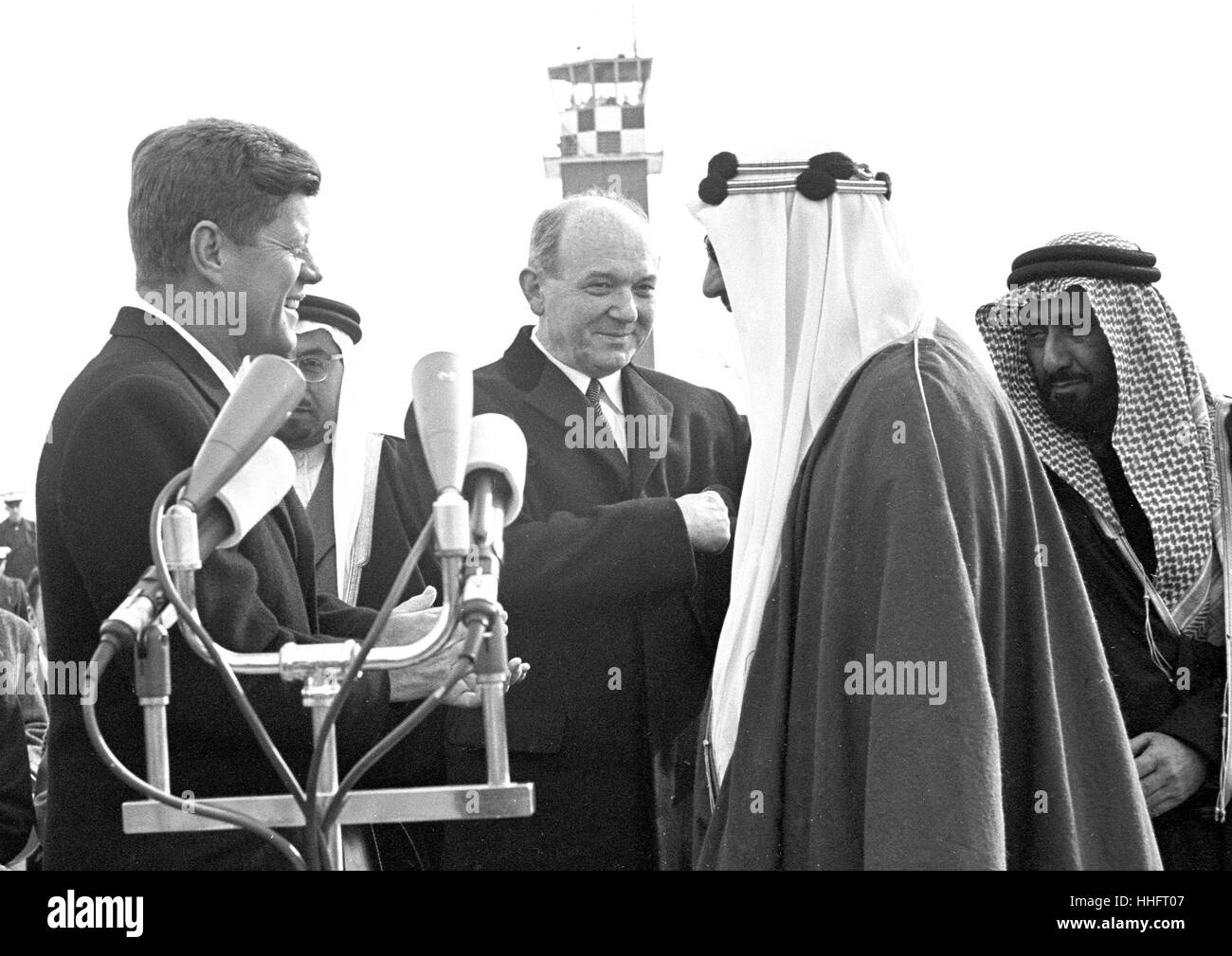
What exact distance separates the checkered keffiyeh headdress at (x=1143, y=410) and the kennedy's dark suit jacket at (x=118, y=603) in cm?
214

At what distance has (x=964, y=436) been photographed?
263 cm

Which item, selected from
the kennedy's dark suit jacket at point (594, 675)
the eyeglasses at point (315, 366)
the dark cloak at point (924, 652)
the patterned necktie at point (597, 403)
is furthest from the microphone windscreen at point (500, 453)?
the eyeglasses at point (315, 366)

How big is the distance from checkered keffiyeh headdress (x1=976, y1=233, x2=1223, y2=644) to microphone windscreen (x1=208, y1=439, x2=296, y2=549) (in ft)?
8.35

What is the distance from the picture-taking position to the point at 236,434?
1.79 meters

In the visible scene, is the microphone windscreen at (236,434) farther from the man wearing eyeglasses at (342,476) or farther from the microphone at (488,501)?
the man wearing eyeglasses at (342,476)

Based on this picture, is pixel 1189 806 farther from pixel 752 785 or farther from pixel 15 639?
pixel 15 639

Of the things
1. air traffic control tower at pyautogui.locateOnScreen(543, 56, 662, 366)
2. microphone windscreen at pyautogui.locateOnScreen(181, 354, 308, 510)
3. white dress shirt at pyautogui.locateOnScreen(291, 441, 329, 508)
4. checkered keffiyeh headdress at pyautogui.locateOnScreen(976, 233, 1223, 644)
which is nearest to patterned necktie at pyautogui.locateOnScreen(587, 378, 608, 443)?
white dress shirt at pyautogui.locateOnScreen(291, 441, 329, 508)

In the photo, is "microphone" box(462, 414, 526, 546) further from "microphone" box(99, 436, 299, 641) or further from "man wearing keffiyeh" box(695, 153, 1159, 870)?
"man wearing keffiyeh" box(695, 153, 1159, 870)

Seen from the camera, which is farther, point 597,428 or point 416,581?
point 597,428

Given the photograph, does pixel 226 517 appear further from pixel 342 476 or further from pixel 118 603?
pixel 342 476

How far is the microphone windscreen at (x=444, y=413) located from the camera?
70.1 inches

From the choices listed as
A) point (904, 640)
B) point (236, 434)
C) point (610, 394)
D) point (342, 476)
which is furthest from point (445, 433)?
point (342, 476)
